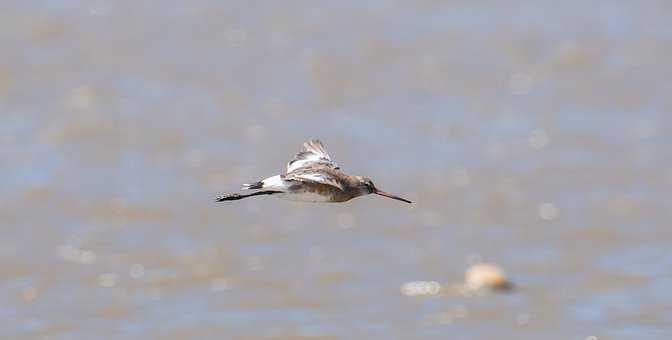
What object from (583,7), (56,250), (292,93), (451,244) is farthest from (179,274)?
(583,7)

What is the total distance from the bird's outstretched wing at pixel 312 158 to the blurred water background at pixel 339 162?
1059 centimetres

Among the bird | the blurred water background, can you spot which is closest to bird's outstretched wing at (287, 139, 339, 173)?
the bird

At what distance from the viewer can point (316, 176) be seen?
10.7m

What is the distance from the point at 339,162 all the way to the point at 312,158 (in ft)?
49.0

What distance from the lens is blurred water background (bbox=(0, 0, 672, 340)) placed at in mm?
24047

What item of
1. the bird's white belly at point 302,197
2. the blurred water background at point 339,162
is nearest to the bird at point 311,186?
the bird's white belly at point 302,197

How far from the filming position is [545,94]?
32250 millimetres

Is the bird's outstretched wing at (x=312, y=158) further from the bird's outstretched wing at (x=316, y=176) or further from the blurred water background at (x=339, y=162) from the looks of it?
the blurred water background at (x=339, y=162)

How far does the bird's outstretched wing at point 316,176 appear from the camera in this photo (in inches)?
414

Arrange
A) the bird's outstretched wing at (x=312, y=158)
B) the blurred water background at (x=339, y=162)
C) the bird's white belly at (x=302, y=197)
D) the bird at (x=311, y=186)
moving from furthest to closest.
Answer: the blurred water background at (x=339, y=162)
the bird's outstretched wing at (x=312, y=158)
the bird's white belly at (x=302, y=197)
the bird at (x=311, y=186)

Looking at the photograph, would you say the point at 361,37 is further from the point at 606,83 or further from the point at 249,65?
the point at 606,83

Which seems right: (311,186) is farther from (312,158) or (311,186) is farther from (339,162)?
(339,162)

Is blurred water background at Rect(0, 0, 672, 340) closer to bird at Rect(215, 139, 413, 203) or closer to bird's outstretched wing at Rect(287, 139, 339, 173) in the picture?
bird's outstretched wing at Rect(287, 139, 339, 173)

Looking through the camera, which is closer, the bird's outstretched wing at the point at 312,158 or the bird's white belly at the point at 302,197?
the bird's white belly at the point at 302,197
